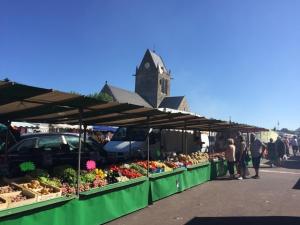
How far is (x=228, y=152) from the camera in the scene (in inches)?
623

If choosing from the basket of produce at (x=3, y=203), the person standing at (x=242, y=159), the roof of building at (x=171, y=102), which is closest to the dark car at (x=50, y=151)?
the basket of produce at (x=3, y=203)

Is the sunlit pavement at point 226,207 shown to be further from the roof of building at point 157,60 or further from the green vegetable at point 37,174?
the roof of building at point 157,60

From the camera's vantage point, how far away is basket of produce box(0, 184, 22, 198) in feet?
20.2

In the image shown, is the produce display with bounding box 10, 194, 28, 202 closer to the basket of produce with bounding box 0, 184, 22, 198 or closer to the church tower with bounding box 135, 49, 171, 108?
the basket of produce with bounding box 0, 184, 22, 198

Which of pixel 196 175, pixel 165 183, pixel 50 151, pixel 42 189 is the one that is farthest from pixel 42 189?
pixel 196 175

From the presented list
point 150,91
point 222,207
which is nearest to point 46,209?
point 222,207

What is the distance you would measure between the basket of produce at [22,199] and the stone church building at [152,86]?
90018mm

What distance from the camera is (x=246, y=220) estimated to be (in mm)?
8148

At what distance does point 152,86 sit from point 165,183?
303ft

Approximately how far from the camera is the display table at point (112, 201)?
6973 millimetres

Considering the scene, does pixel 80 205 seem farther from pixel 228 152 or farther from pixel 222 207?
pixel 228 152

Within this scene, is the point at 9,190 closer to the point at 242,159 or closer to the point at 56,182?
the point at 56,182

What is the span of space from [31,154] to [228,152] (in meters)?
8.09

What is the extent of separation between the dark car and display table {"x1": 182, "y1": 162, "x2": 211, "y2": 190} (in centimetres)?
302
